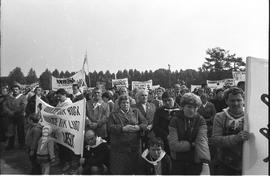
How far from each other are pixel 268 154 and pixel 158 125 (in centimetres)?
255

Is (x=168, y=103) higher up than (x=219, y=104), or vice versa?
(x=168, y=103)

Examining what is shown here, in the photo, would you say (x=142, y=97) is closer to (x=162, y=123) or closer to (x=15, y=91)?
(x=162, y=123)

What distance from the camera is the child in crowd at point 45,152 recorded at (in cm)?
579

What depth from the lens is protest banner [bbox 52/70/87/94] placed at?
42.3 feet

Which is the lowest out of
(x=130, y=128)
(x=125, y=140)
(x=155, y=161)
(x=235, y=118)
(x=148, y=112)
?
(x=155, y=161)

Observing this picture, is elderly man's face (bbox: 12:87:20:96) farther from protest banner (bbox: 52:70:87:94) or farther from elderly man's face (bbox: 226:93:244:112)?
elderly man's face (bbox: 226:93:244:112)

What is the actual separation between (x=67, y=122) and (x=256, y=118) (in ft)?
11.3

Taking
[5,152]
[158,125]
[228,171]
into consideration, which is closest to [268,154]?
[228,171]

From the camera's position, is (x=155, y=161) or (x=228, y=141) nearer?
(x=228, y=141)

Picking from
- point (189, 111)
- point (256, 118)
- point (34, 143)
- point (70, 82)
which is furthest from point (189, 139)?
point (70, 82)

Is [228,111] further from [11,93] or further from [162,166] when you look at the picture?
[11,93]

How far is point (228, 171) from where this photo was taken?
11.5 ft

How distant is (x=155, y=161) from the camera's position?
4.71 meters

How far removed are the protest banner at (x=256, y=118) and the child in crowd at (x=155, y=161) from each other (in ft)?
5.49
